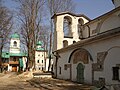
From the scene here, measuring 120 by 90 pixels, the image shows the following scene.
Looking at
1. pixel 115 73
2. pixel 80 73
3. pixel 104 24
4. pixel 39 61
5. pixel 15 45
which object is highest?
pixel 15 45

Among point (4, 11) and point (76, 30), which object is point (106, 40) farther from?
point (4, 11)

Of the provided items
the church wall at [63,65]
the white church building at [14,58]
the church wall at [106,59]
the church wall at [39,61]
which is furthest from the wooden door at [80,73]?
the church wall at [39,61]

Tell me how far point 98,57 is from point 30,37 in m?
16.3

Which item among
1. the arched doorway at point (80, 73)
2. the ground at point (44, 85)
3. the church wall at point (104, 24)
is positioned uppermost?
the church wall at point (104, 24)

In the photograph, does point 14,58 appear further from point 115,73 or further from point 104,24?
point 115,73

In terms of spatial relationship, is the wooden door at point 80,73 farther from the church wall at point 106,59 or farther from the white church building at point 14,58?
the white church building at point 14,58

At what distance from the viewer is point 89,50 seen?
65.1 ft

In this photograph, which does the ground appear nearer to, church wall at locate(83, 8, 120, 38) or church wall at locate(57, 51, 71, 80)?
church wall at locate(57, 51, 71, 80)

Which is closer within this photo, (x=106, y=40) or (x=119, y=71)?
(x=119, y=71)

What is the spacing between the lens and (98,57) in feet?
60.0

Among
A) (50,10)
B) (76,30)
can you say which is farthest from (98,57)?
(50,10)

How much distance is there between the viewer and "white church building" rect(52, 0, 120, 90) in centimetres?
1645

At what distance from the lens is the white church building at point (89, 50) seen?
16453 millimetres

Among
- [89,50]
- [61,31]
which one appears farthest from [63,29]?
[89,50]
